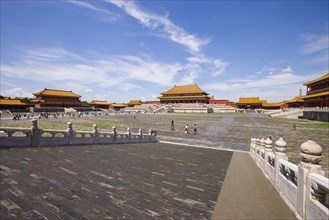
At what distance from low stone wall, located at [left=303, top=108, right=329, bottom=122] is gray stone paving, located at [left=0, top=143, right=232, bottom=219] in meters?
39.4

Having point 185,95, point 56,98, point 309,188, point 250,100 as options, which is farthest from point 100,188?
point 250,100

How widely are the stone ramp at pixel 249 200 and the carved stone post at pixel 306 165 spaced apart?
2.15 ft

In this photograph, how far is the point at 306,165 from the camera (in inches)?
152

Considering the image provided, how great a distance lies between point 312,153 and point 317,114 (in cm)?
4590

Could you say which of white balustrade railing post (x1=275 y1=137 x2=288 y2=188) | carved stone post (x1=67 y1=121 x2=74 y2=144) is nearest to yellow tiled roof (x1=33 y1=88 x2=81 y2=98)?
carved stone post (x1=67 y1=121 x2=74 y2=144)

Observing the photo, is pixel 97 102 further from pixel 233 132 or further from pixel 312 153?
pixel 312 153

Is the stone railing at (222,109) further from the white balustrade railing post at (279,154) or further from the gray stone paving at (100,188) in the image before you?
the white balustrade railing post at (279,154)

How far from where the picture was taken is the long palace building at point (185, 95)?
285ft

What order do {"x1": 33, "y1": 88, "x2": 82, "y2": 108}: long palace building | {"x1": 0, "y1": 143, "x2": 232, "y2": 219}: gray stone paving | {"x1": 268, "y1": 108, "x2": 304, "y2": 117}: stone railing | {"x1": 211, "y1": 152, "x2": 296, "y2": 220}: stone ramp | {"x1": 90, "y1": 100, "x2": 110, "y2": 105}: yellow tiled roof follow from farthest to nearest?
1. {"x1": 90, "y1": 100, "x2": 110, "y2": 105}: yellow tiled roof
2. {"x1": 33, "y1": 88, "x2": 82, "y2": 108}: long palace building
3. {"x1": 268, "y1": 108, "x2": 304, "y2": 117}: stone railing
4. {"x1": 211, "y1": 152, "x2": 296, "y2": 220}: stone ramp
5. {"x1": 0, "y1": 143, "x2": 232, "y2": 219}: gray stone paving

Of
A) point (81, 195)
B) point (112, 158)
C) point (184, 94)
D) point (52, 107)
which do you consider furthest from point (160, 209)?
point (184, 94)

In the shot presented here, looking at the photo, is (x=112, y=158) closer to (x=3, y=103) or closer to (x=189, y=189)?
(x=189, y=189)

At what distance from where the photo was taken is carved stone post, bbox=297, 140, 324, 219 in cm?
373

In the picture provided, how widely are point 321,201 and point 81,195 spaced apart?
16.7 ft

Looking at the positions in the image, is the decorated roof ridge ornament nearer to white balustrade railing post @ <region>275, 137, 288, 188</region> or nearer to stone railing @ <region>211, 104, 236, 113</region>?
white balustrade railing post @ <region>275, 137, 288, 188</region>
